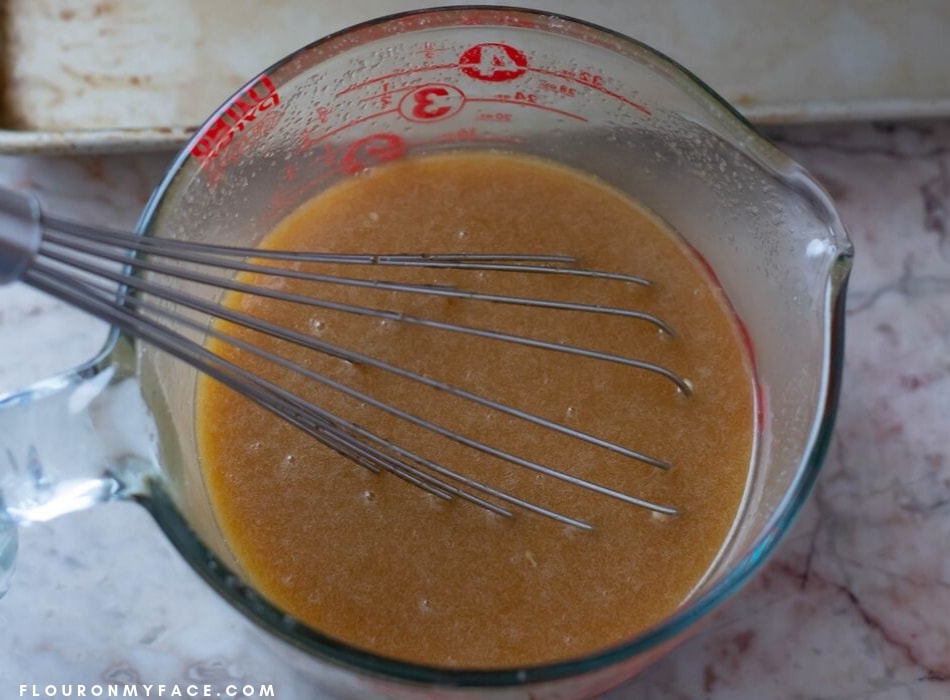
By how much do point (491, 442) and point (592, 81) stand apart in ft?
0.89

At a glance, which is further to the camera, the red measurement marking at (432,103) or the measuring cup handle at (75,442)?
the red measurement marking at (432,103)

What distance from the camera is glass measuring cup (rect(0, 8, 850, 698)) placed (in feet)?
1.90

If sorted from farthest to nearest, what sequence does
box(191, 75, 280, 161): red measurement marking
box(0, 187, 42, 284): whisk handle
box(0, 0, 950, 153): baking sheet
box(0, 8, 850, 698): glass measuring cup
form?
box(0, 0, 950, 153): baking sheet → box(191, 75, 280, 161): red measurement marking → box(0, 8, 850, 698): glass measuring cup → box(0, 187, 42, 284): whisk handle

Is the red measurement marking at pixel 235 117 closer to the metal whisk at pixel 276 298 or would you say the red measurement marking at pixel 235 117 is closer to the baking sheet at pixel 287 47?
the metal whisk at pixel 276 298

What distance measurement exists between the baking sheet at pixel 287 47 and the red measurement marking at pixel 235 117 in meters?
0.21

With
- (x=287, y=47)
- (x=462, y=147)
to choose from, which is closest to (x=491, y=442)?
(x=462, y=147)

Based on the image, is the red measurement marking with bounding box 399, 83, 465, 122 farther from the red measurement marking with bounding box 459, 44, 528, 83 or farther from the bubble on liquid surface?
the bubble on liquid surface

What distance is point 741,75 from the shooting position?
944 mm

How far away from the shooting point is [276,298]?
2.00 feet

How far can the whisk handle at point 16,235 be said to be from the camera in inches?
18.8

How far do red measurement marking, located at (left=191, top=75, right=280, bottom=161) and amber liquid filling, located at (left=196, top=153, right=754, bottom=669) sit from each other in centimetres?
11

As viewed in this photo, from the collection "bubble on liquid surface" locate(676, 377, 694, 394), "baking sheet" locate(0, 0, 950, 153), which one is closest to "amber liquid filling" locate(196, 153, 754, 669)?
"bubble on liquid surface" locate(676, 377, 694, 394)

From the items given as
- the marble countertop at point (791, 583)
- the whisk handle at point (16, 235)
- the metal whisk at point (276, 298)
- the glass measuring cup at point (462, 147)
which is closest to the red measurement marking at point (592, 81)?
the glass measuring cup at point (462, 147)

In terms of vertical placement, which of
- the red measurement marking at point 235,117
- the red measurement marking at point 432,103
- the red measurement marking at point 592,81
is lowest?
the red measurement marking at point 235,117
